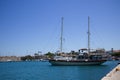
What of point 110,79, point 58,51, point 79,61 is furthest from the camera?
point 58,51

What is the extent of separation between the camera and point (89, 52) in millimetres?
91438

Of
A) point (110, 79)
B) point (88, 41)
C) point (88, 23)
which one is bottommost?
point (110, 79)

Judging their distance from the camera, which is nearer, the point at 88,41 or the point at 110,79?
A: the point at 110,79

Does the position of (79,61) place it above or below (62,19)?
below

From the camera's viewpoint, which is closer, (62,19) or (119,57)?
(62,19)

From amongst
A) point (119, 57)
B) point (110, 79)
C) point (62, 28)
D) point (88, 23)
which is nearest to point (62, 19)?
point (62, 28)

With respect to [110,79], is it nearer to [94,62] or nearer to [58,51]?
[94,62]

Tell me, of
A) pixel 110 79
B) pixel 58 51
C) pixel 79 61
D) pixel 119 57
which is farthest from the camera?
pixel 119 57

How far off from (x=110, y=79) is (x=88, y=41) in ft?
246

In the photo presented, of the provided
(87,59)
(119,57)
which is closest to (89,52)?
(87,59)

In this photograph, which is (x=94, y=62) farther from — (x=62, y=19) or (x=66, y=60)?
(x=62, y=19)

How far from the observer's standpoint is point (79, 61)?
86.1 metres

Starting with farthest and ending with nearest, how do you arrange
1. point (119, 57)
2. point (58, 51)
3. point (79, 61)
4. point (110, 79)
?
point (119, 57)
point (58, 51)
point (79, 61)
point (110, 79)

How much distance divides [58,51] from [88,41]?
39.8ft
